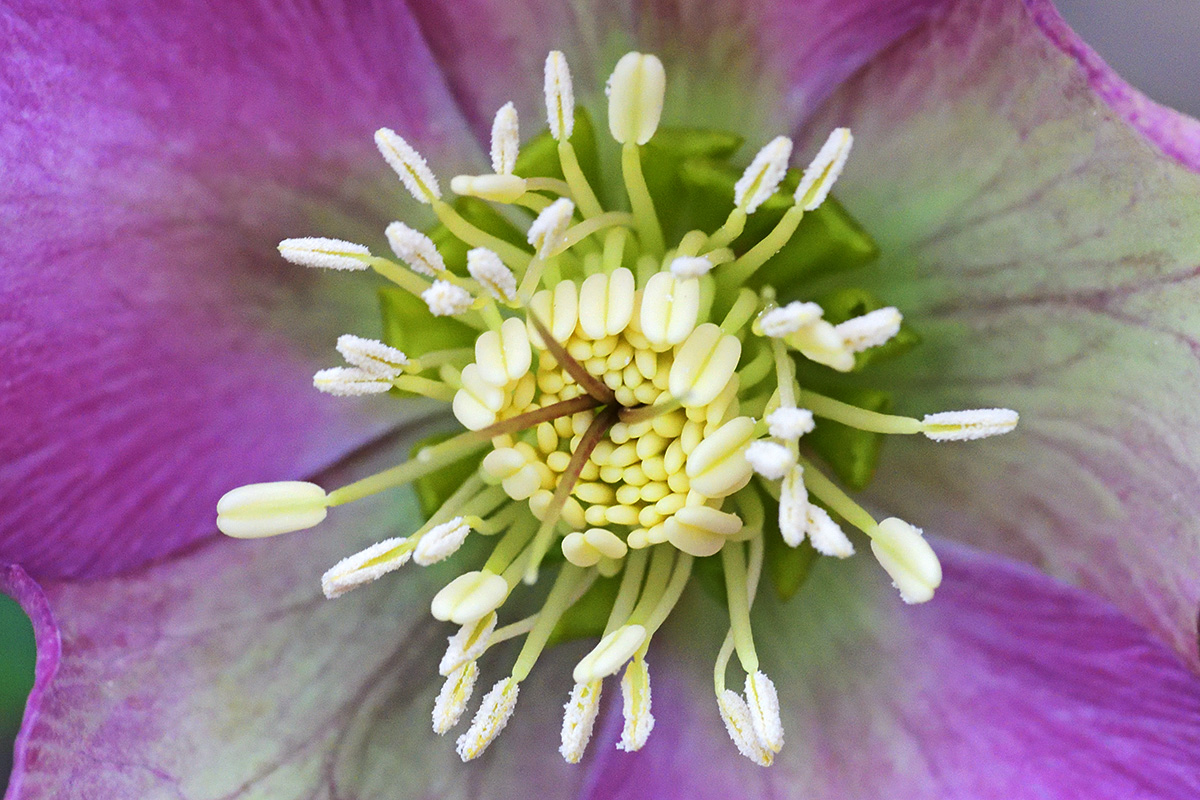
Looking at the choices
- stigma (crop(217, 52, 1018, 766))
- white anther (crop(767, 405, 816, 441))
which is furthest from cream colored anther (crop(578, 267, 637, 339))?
white anther (crop(767, 405, 816, 441))

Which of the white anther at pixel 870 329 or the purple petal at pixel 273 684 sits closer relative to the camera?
the white anther at pixel 870 329

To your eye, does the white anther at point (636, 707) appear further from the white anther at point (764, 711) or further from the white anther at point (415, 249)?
the white anther at point (415, 249)

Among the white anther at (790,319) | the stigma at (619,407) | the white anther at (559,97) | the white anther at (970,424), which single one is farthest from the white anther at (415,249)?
the white anther at (970,424)

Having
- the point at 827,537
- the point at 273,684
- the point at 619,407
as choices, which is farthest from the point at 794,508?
the point at 273,684

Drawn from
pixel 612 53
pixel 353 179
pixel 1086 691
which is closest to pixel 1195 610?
pixel 1086 691

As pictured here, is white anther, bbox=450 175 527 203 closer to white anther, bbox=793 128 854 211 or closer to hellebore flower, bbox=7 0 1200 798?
hellebore flower, bbox=7 0 1200 798

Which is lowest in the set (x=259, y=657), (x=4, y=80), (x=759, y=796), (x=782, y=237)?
(x=759, y=796)

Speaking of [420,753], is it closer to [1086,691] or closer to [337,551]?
[337,551]
